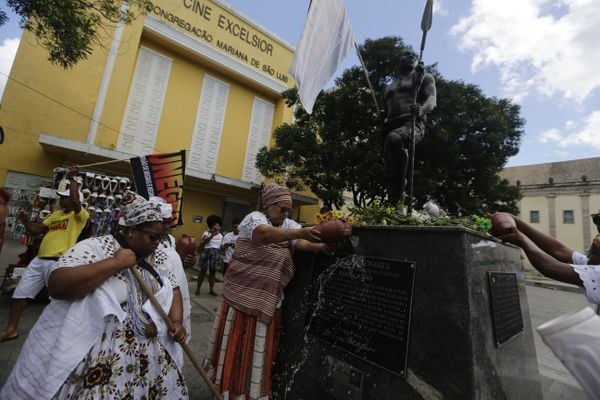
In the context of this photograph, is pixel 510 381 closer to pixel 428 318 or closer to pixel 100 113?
pixel 428 318

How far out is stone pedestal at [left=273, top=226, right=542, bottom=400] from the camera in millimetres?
1530

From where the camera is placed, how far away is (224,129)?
48.3 feet

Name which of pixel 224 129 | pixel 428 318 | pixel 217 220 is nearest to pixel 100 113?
pixel 224 129

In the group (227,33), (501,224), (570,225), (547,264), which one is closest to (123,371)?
(501,224)

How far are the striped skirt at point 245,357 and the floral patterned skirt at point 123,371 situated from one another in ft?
1.67

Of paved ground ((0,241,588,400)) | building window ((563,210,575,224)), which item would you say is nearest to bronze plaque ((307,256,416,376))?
paved ground ((0,241,588,400))

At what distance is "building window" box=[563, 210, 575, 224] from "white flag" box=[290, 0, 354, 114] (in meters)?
38.7

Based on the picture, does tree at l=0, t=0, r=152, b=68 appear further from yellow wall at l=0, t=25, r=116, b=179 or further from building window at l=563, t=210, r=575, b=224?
building window at l=563, t=210, r=575, b=224

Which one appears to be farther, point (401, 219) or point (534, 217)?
point (534, 217)

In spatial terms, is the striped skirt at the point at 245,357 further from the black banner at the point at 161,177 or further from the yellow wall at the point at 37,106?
the yellow wall at the point at 37,106

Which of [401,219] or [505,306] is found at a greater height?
[401,219]

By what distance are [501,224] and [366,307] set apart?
988 millimetres

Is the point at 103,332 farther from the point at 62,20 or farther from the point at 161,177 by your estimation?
the point at 62,20

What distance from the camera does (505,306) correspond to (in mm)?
1945
